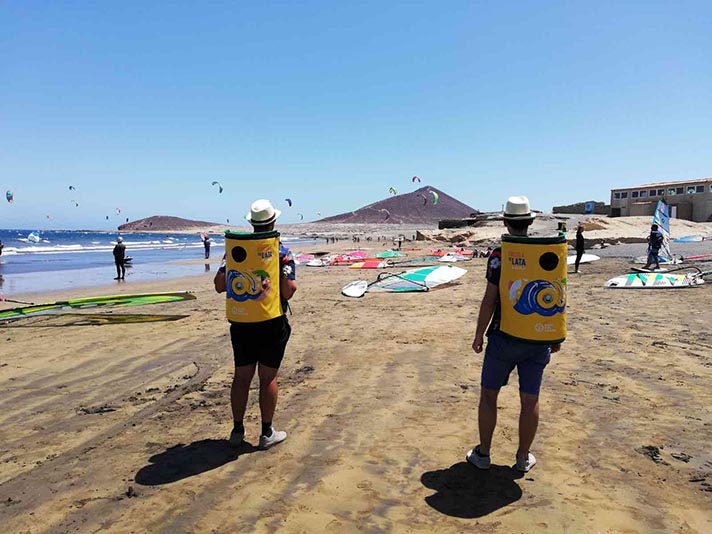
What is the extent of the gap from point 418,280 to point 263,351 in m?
8.18

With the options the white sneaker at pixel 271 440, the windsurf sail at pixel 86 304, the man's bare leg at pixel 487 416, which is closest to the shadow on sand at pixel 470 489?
the man's bare leg at pixel 487 416

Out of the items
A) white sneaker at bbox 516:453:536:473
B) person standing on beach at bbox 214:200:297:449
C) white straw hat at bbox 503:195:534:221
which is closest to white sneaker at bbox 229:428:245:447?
person standing on beach at bbox 214:200:297:449

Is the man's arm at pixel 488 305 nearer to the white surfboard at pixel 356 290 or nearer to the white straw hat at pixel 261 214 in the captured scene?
the white straw hat at pixel 261 214

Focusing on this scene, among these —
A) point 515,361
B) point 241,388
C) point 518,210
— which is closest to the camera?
point 515,361

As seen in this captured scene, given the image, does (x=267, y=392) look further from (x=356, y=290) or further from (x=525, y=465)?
(x=356, y=290)

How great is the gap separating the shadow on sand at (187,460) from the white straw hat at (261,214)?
4.64 ft

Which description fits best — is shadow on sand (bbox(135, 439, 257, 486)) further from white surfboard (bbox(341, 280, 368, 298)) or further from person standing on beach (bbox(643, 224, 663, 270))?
person standing on beach (bbox(643, 224, 663, 270))

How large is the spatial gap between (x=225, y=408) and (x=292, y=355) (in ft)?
5.41

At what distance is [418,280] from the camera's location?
36.3ft

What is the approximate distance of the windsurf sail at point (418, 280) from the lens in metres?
10.5

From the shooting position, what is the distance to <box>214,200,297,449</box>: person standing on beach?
3.11m

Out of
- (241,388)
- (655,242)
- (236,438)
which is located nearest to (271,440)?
(236,438)

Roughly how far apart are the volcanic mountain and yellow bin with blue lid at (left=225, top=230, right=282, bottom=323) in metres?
112

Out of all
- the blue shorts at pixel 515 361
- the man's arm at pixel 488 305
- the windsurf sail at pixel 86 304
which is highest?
the man's arm at pixel 488 305
